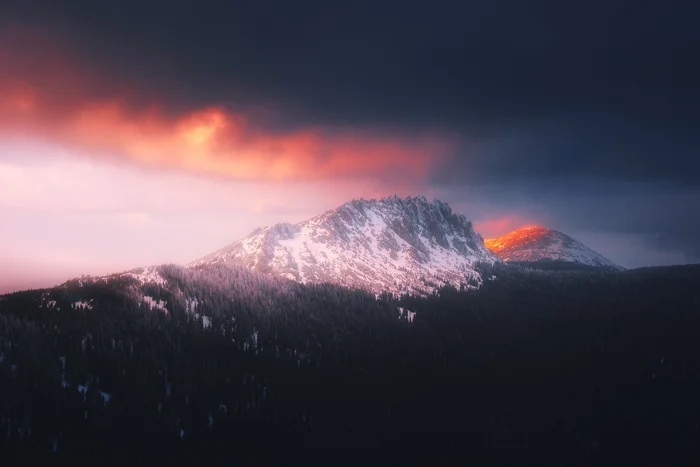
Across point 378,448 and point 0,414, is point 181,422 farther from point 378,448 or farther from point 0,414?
point 378,448

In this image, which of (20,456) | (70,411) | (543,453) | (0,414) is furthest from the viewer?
(543,453)

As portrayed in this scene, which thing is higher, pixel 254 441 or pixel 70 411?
pixel 70 411

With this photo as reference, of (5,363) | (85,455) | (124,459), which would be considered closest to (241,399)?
(124,459)

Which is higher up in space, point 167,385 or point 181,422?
point 167,385

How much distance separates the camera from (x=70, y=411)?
15575cm

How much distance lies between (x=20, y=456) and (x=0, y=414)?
22459mm

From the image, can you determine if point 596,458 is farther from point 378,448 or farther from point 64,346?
point 64,346

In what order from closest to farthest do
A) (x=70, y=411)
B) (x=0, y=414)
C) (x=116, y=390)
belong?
1. (x=0, y=414)
2. (x=70, y=411)
3. (x=116, y=390)

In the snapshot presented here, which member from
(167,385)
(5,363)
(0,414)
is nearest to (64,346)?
(5,363)

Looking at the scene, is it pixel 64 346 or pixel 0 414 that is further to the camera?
pixel 64 346

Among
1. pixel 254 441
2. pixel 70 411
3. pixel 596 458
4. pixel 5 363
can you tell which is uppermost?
pixel 5 363

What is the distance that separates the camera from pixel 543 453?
19362 cm

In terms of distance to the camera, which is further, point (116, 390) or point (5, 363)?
point (116, 390)

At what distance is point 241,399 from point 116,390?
2346 inches
